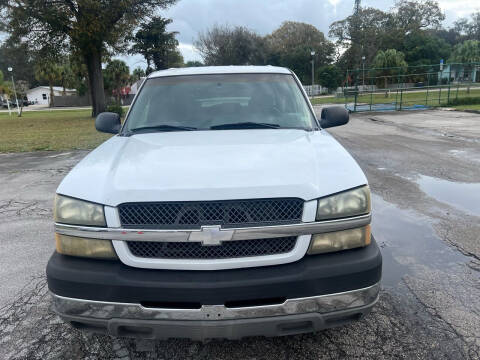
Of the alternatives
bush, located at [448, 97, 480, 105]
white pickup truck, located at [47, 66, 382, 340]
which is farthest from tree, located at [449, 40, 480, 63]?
white pickup truck, located at [47, 66, 382, 340]

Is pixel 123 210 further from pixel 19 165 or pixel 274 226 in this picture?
pixel 19 165

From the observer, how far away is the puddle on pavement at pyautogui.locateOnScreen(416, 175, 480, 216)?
5.30 m

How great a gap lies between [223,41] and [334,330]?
196 ft

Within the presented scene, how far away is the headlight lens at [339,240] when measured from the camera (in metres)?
2.10

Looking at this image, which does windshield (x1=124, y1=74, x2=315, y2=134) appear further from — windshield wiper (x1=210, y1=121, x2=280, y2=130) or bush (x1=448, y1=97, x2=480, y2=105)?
bush (x1=448, y1=97, x2=480, y2=105)

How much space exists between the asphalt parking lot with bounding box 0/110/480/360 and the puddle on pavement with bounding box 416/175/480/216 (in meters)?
0.01

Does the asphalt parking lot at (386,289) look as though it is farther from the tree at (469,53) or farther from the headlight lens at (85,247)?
the tree at (469,53)

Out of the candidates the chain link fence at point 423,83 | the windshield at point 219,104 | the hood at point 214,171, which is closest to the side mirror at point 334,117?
the windshield at point 219,104

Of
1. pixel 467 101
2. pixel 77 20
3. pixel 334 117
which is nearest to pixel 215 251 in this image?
pixel 334 117

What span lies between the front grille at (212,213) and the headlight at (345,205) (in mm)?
129

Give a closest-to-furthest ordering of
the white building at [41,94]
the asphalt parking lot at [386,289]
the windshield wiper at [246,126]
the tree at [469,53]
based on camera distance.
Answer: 1. the asphalt parking lot at [386,289]
2. the windshield wiper at [246,126]
3. the tree at [469,53]
4. the white building at [41,94]

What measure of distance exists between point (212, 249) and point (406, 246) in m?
2.75

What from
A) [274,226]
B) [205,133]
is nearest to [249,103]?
[205,133]

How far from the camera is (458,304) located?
2.95 metres
